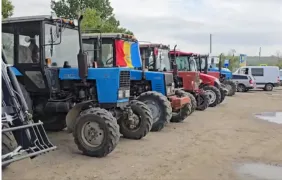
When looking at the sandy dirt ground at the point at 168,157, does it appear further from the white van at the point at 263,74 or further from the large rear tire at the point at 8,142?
the white van at the point at 263,74

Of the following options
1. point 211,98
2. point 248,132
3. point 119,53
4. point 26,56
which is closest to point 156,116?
point 119,53

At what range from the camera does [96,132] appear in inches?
277

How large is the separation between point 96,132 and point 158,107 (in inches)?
118

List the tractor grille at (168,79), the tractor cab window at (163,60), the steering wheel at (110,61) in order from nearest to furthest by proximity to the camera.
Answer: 1. the steering wheel at (110,61)
2. the tractor grille at (168,79)
3. the tractor cab window at (163,60)

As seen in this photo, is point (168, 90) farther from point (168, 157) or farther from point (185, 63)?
point (185, 63)

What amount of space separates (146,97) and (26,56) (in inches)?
125

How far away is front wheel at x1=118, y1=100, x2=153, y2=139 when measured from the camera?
844 cm

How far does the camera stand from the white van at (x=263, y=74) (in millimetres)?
32781

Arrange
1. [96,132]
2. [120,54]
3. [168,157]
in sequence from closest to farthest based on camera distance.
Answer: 1. [96,132]
2. [168,157]
3. [120,54]

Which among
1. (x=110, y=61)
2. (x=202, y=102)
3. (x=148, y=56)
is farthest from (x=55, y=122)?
(x=202, y=102)

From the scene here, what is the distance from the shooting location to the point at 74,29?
27.7ft

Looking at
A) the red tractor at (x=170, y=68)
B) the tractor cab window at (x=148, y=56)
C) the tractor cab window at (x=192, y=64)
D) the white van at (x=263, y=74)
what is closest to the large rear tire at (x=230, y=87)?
the tractor cab window at (x=192, y=64)

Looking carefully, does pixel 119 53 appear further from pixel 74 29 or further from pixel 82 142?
pixel 82 142

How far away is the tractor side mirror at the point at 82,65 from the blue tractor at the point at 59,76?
16 millimetres
